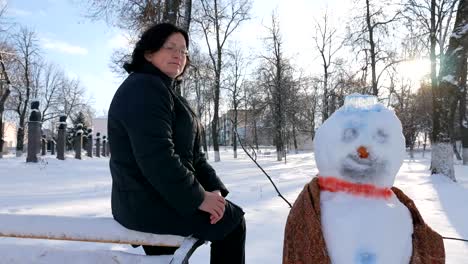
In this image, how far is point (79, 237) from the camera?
1987mm

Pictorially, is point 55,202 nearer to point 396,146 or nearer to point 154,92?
point 154,92

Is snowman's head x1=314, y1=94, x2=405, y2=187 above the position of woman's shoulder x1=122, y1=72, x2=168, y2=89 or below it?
below

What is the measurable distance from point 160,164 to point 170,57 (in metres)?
0.69

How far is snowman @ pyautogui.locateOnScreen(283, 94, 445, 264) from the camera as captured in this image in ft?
5.02

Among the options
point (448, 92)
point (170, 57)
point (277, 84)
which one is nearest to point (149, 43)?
point (170, 57)

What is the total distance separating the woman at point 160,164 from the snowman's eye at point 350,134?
682mm

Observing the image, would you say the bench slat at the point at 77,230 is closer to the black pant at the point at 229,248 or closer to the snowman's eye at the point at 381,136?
the black pant at the point at 229,248

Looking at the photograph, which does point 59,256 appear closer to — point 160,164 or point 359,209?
point 160,164

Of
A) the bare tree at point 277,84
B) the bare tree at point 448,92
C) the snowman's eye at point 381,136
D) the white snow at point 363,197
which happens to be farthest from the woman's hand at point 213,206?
the bare tree at point 277,84

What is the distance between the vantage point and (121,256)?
1.98 metres

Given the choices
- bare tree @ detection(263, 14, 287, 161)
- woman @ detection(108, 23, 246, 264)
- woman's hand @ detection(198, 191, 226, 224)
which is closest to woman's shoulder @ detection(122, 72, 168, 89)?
woman @ detection(108, 23, 246, 264)

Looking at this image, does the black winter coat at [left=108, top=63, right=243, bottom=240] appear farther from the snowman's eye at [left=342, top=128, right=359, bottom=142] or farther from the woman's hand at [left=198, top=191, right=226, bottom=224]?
the snowman's eye at [left=342, top=128, right=359, bottom=142]

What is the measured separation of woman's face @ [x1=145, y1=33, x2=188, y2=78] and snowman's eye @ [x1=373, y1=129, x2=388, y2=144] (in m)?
1.12

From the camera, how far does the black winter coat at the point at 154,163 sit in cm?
179
